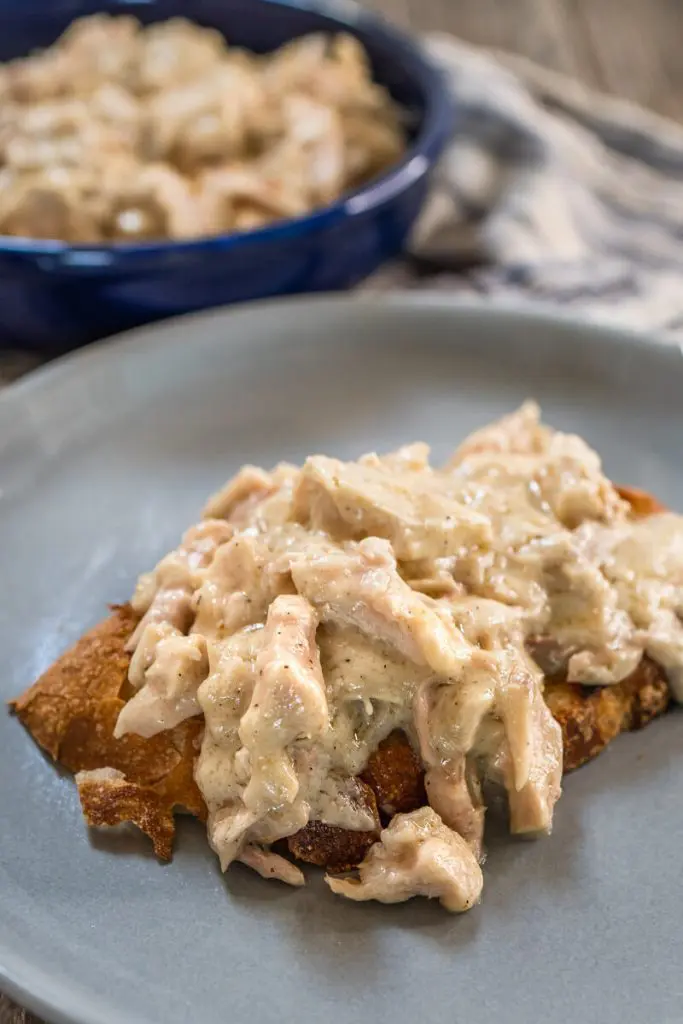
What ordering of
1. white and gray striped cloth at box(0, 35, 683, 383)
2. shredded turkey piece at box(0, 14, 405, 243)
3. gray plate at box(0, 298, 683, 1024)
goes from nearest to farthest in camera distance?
1. gray plate at box(0, 298, 683, 1024)
2. shredded turkey piece at box(0, 14, 405, 243)
3. white and gray striped cloth at box(0, 35, 683, 383)

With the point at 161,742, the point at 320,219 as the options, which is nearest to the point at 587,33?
the point at 320,219

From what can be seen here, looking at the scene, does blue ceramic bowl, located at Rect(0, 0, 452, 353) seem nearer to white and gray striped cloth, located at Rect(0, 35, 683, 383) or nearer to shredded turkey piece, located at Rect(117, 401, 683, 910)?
white and gray striped cloth, located at Rect(0, 35, 683, 383)

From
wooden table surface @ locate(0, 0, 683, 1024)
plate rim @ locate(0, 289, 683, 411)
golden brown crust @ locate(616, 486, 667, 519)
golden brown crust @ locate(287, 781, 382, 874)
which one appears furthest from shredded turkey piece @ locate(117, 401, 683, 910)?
wooden table surface @ locate(0, 0, 683, 1024)

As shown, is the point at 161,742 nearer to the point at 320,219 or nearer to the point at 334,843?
the point at 334,843

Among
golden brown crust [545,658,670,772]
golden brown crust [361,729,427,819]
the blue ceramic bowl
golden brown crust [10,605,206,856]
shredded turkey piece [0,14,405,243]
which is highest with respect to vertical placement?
shredded turkey piece [0,14,405,243]

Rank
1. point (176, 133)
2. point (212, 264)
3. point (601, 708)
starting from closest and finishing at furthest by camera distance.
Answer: point (601, 708), point (212, 264), point (176, 133)
